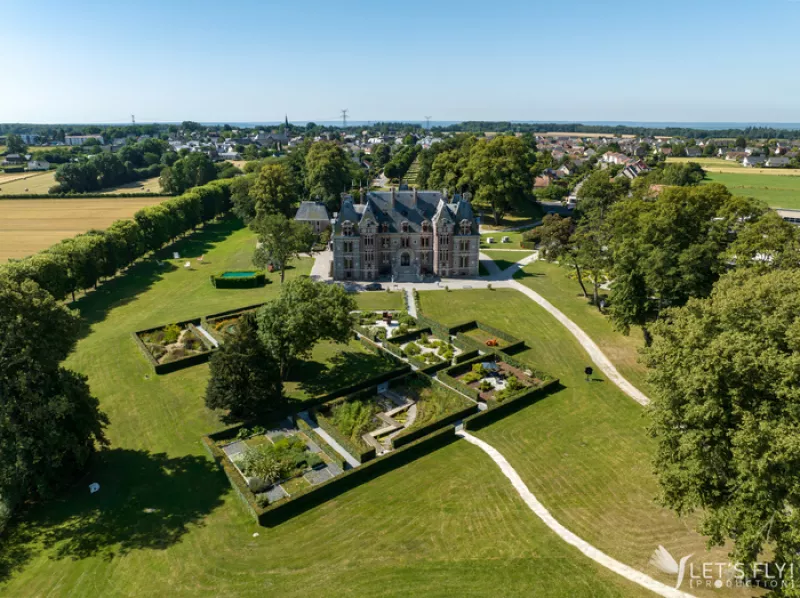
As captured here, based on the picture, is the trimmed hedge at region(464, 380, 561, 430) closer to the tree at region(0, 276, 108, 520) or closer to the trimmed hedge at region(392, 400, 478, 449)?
the trimmed hedge at region(392, 400, 478, 449)

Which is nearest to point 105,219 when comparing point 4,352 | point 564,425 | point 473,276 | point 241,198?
point 241,198

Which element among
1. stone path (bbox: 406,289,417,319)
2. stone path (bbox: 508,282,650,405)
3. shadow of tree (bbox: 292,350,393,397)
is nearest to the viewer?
stone path (bbox: 508,282,650,405)

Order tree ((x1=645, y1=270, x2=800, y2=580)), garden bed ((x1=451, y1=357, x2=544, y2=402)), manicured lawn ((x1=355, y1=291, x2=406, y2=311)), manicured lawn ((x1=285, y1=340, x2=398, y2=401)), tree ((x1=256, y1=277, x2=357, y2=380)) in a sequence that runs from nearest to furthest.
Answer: tree ((x1=645, y1=270, x2=800, y2=580)), tree ((x1=256, y1=277, x2=357, y2=380)), garden bed ((x1=451, y1=357, x2=544, y2=402)), manicured lawn ((x1=285, y1=340, x2=398, y2=401)), manicured lawn ((x1=355, y1=291, x2=406, y2=311))


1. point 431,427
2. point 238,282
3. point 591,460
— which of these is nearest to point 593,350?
point 591,460

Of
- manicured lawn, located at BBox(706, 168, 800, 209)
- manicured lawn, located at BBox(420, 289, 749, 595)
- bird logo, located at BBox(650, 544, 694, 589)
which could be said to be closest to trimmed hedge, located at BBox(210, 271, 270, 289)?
manicured lawn, located at BBox(420, 289, 749, 595)

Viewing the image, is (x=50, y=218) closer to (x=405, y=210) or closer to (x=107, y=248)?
(x=107, y=248)
